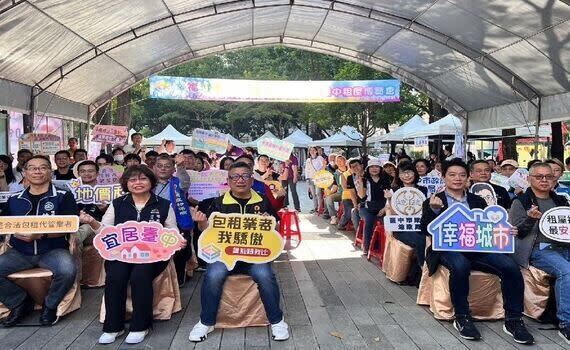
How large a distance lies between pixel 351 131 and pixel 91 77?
658 inches

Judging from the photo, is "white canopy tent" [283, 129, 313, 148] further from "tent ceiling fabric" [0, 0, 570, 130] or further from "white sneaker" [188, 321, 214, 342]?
"white sneaker" [188, 321, 214, 342]

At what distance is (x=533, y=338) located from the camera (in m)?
3.63

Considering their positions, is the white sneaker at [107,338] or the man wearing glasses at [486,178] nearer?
the white sneaker at [107,338]

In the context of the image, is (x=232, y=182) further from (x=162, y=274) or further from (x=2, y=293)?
(x=2, y=293)

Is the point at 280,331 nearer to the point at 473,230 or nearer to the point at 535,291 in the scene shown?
the point at 473,230

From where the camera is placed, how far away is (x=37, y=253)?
4.01 metres

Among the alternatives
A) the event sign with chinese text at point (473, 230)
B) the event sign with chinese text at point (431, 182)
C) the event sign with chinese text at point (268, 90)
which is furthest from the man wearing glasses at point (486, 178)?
the event sign with chinese text at point (268, 90)

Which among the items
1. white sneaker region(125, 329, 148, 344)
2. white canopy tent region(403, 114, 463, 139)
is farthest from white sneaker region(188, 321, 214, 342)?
white canopy tent region(403, 114, 463, 139)

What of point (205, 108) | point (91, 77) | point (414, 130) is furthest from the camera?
point (205, 108)

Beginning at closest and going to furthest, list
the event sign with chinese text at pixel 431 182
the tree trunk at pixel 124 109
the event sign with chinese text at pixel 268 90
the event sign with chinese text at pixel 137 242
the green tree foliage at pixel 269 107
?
the event sign with chinese text at pixel 137 242
the event sign with chinese text at pixel 431 182
the tree trunk at pixel 124 109
the event sign with chinese text at pixel 268 90
the green tree foliage at pixel 269 107

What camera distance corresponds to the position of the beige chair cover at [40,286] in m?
3.92

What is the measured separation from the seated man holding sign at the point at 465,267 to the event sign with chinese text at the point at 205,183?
2362 millimetres

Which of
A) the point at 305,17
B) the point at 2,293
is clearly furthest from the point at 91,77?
the point at 2,293

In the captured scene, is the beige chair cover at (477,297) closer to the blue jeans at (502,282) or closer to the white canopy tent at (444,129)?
the blue jeans at (502,282)
